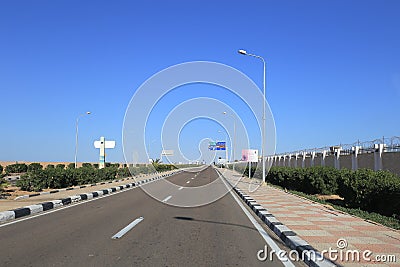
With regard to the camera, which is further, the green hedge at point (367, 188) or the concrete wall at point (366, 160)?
the concrete wall at point (366, 160)

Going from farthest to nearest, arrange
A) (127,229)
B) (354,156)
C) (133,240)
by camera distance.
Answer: (354,156), (127,229), (133,240)

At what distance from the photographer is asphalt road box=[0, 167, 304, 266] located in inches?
239

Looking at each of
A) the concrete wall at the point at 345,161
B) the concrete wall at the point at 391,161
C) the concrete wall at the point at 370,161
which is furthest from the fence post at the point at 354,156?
the concrete wall at the point at 391,161

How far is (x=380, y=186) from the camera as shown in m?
11.4

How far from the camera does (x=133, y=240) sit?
298 inches

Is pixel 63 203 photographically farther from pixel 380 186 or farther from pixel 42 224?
pixel 380 186

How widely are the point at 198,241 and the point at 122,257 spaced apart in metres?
1.93

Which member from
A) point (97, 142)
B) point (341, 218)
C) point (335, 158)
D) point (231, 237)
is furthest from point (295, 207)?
point (97, 142)

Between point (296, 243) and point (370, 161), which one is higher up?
point (370, 161)

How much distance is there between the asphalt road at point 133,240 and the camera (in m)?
6.06

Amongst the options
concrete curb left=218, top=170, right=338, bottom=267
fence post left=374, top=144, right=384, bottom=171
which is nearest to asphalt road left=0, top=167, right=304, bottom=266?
concrete curb left=218, top=170, right=338, bottom=267

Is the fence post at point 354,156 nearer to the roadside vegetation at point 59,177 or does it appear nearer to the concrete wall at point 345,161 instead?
the concrete wall at point 345,161

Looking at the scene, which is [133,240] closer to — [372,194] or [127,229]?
[127,229]

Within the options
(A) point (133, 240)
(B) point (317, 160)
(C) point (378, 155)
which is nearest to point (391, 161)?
(C) point (378, 155)
